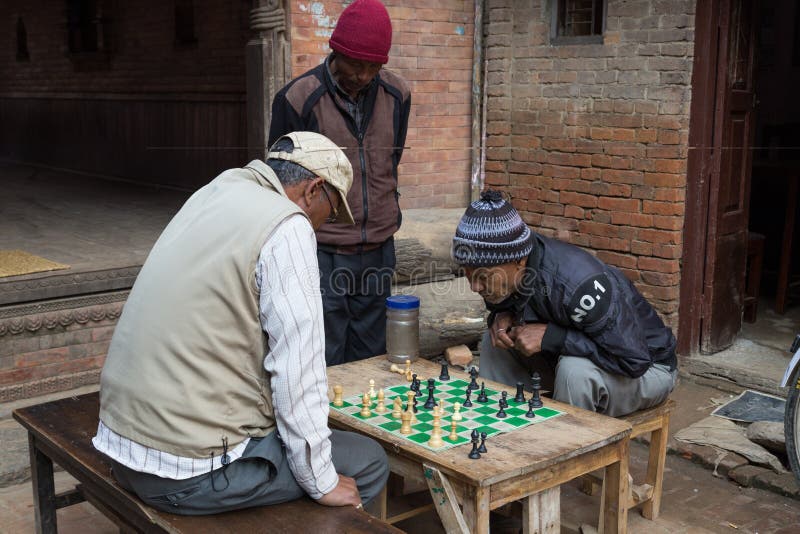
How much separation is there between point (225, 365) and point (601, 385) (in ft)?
6.07

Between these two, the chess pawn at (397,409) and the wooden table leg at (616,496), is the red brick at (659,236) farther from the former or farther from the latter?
the chess pawn at (397,409)

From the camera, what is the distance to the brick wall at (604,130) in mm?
6195

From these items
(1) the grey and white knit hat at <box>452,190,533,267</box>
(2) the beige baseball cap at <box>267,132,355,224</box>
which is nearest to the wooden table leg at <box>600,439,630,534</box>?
(1) the grey and white knit hat at <box>452,190,533,267</box>

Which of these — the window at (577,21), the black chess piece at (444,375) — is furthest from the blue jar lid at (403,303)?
the window at (577,21)

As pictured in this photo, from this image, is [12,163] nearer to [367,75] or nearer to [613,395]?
[367,75]

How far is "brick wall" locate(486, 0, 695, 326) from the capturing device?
6.20 metres

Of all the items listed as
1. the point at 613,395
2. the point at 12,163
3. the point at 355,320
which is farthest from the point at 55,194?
the point at 613,395

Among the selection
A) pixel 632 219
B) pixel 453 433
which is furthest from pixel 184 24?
pixel 453 433

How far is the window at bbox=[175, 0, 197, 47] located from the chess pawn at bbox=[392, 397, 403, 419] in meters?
8.64

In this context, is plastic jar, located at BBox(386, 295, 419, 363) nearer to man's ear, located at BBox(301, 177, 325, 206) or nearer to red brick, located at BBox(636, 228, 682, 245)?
man's ear, located at BBox(301, 177, 325, 206)

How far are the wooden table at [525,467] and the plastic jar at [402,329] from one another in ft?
2.32

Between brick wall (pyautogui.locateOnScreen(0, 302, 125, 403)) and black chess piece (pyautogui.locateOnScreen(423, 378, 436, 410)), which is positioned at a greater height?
black chess piece (pyautogui.locateOnScreen(423, 378, 436, 410))

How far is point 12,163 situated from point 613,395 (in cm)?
1448

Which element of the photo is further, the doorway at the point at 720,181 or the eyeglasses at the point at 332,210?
the doorway at the point at 720,181
